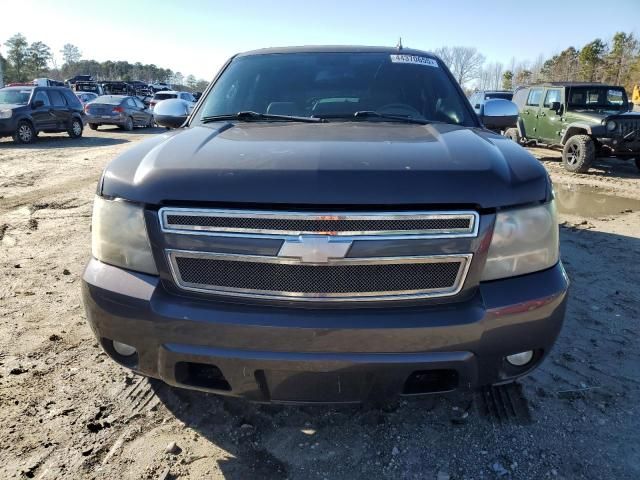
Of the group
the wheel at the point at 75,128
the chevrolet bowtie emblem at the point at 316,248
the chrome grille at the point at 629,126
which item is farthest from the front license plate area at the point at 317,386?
the wheel at the point at 75,128

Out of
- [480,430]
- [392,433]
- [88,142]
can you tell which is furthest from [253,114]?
[88,142]

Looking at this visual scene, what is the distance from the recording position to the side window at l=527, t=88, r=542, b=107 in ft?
41.7

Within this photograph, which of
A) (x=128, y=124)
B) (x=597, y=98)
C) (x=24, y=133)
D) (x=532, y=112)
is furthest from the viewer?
(x=128, y=124)

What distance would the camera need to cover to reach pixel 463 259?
1.82 meters

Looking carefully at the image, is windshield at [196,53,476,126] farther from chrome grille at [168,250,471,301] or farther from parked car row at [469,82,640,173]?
parked car row at [469,82,640,173]

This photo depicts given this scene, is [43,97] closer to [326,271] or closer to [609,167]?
[609,167]

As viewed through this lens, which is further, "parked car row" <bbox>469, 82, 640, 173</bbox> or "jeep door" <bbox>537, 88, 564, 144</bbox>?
"jeep door" <bbox>537, 88, 564, 144</bbox>

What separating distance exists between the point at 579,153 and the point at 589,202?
3.20m

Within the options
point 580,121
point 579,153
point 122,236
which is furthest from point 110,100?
point 122,236

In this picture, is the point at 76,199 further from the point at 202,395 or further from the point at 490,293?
the point at 490,293

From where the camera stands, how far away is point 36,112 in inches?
589

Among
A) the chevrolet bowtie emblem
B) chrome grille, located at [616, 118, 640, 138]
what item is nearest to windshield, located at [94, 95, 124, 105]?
chrome grille, located at [616, 118, 640, 138]

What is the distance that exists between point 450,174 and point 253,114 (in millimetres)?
1465

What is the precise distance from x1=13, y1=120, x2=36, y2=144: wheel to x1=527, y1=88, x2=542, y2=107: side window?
14463 millimetres
